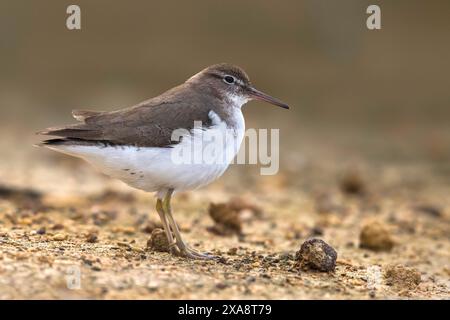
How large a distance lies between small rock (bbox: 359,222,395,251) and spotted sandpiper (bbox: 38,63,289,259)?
8.86 feet

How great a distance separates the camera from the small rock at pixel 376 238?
9867 mm

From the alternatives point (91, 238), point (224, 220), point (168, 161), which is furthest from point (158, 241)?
point (224, 220)

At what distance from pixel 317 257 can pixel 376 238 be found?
272 cm

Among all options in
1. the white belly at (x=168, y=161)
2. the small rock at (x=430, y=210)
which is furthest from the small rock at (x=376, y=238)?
the white belly at (x=168, y=161)

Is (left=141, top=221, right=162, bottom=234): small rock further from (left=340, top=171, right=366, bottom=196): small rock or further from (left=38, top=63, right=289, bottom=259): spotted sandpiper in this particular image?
(left=340, top=171, right=366, bottom=196): small rock

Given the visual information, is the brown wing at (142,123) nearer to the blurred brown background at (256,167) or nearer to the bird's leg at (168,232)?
the bird's leg at (168,232)

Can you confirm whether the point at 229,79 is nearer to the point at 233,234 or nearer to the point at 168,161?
the point at 168,161

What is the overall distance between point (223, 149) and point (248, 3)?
1662cm

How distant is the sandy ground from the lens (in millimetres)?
6406

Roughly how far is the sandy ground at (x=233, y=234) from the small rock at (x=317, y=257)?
8 centimetres

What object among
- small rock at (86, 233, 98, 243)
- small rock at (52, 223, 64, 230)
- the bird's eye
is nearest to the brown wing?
the bird's eye

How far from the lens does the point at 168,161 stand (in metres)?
7.45
